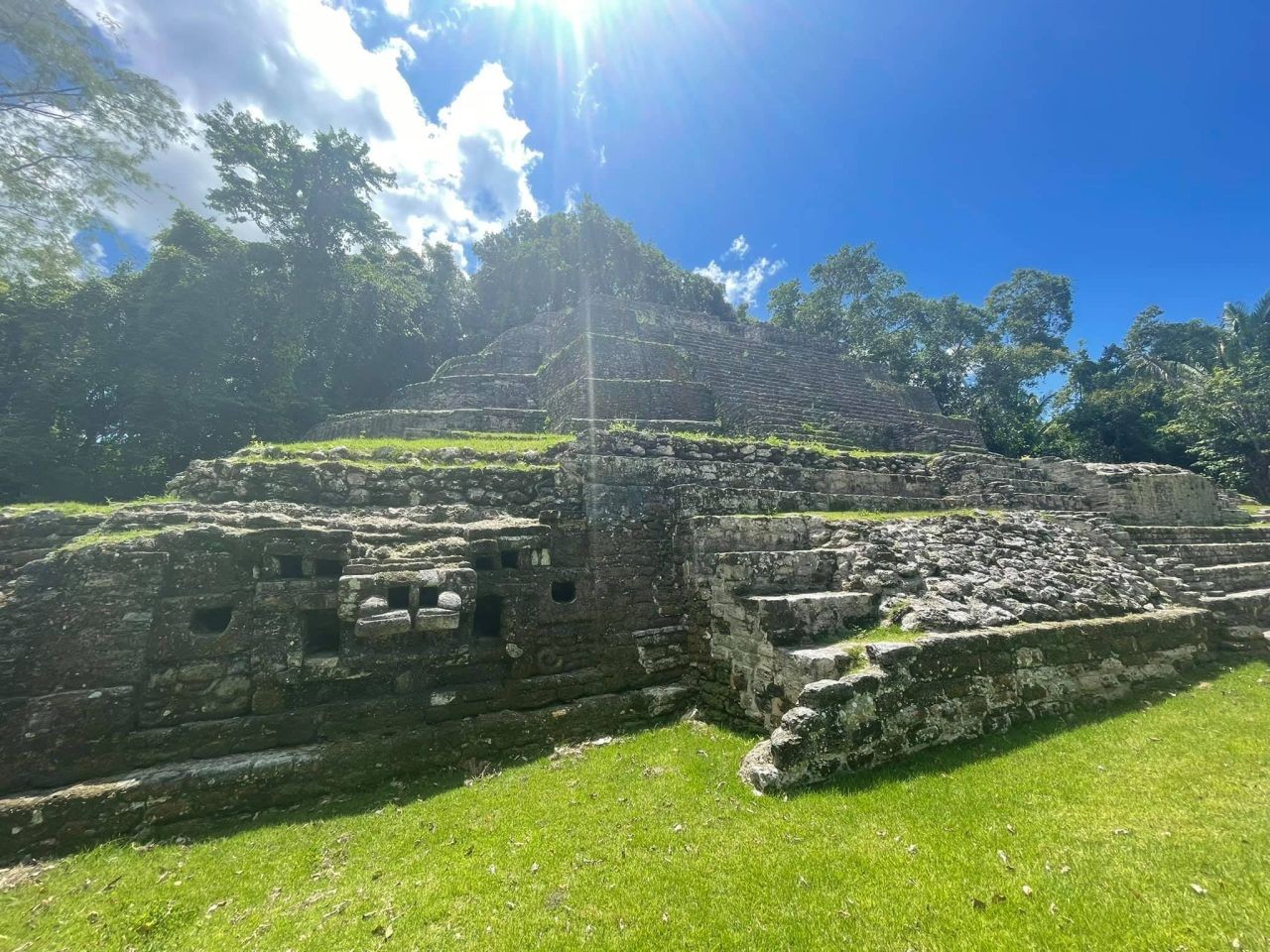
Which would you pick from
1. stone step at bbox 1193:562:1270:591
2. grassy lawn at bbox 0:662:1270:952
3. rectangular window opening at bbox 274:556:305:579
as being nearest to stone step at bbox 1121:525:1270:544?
stone step at bbox 1193:562:1270:591

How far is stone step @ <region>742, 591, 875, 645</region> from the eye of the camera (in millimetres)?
5949

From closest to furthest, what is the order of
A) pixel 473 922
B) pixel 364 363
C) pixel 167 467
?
pixel 473 922 → pixel 167 467 → pixel 364 363

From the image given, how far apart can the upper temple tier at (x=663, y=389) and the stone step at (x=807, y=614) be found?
8.00 m

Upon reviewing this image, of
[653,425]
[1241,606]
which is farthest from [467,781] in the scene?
[1241,606]

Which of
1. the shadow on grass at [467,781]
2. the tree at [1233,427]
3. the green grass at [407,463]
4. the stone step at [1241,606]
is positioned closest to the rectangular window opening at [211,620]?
the shadow on grass at [467,781]

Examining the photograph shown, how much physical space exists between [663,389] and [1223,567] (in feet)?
45.8

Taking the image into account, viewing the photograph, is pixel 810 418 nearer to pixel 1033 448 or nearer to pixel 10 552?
pixel 10 552

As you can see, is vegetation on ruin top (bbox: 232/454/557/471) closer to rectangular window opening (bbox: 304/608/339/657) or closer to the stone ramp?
rectangular window opening (bbox: 304/608/339/657)

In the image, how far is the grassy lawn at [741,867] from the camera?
300cm

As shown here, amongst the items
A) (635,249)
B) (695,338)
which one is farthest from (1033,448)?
(635,249)

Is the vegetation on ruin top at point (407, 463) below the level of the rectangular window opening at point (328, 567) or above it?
above

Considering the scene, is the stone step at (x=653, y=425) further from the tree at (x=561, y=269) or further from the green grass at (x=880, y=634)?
the tree at (x=561, y=269)

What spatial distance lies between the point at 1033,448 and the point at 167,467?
44522 millimetres

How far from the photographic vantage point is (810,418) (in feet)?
61.8
